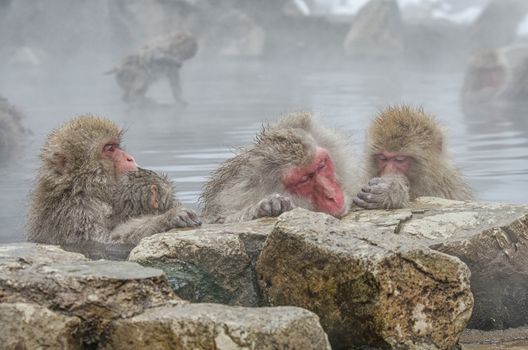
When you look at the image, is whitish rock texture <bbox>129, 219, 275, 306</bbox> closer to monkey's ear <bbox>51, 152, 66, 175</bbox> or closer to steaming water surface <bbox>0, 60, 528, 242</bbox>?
monkey's ear <bbox>51, 152, 66, 175</bbox>

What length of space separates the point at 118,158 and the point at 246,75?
47.9 feet

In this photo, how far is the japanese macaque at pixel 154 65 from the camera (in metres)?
14.4

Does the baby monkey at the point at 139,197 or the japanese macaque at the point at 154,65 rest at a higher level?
the japanese macaque at the point at 154,65

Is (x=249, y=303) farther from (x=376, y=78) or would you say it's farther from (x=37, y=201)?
(x=376, y=78)

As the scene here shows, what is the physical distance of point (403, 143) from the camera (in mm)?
5285

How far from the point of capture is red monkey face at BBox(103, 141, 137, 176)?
16.2 ft

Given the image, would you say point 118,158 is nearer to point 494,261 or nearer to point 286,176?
point 286,176

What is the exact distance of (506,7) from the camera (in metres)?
23.8

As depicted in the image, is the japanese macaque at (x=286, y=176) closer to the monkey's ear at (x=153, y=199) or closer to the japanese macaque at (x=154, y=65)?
the monkey's ear at (x=153, y=199)

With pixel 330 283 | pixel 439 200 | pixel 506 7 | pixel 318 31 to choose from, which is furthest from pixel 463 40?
pixel 330 283

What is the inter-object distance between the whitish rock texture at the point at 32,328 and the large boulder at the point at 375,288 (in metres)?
0.80

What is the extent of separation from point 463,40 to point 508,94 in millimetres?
9571

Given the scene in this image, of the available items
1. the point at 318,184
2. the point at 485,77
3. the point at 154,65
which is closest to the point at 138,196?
the point at 318,184

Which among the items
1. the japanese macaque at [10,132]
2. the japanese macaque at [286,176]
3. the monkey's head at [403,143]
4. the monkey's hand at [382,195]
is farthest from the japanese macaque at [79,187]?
the japanese macaque at [10,132]
